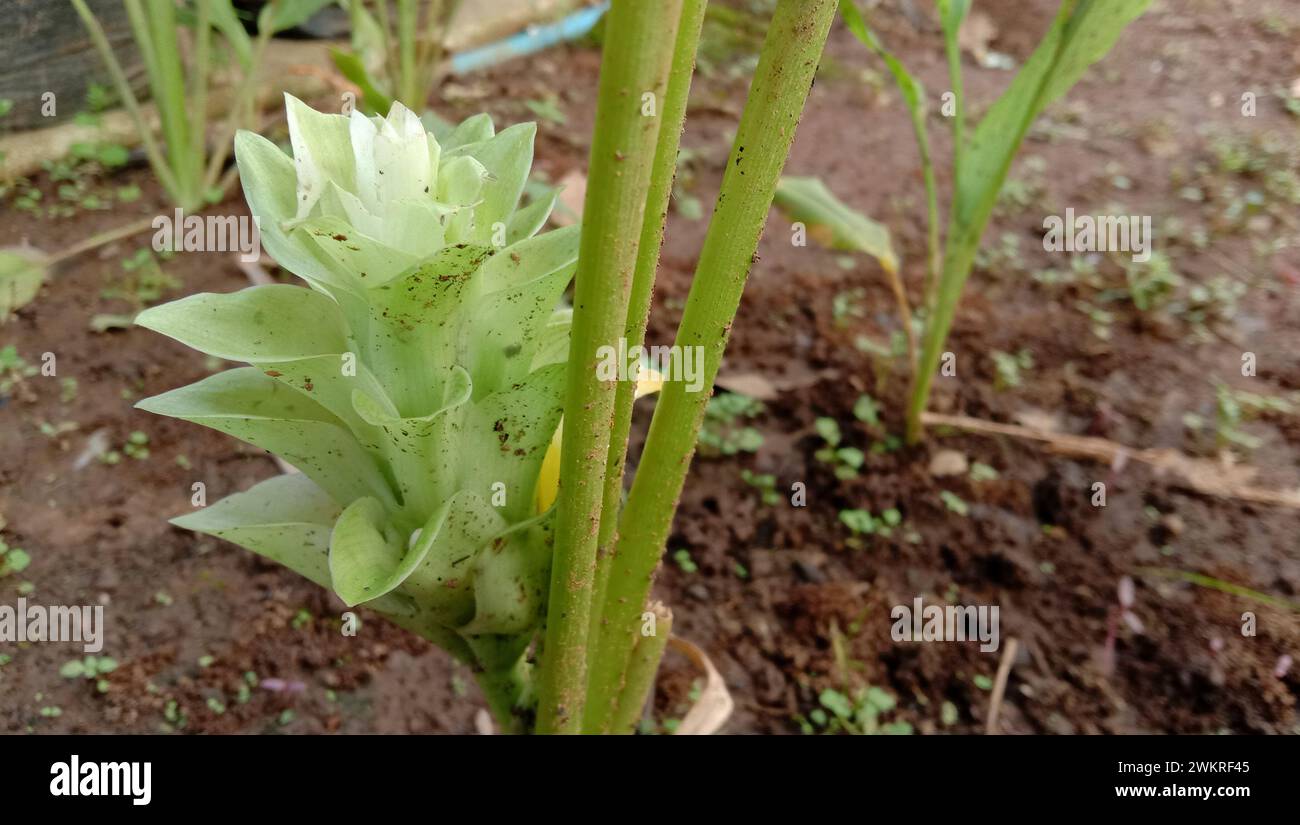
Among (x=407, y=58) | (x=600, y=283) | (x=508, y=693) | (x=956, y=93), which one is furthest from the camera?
(x=407, y=58)

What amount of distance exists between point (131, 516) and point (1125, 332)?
150 cm

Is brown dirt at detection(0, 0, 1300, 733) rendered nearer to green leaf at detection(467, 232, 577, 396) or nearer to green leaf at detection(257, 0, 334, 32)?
green leaf at detection(257, 0, 334, 32)

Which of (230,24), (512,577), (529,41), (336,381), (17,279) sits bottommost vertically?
(512,577)

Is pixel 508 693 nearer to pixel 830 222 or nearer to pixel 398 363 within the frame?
pixel 398 363

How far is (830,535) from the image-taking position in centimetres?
120

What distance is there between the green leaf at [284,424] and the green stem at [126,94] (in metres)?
1.06

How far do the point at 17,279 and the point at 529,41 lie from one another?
4.46ft

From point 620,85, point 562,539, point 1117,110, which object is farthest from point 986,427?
point 1117,110

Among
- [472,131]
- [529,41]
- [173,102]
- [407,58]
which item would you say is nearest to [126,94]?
[173,102]

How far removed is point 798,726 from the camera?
0.99 meters

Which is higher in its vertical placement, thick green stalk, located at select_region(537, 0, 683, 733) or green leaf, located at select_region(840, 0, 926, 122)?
green leaf, located at select_region(840, 0, 926, 122)

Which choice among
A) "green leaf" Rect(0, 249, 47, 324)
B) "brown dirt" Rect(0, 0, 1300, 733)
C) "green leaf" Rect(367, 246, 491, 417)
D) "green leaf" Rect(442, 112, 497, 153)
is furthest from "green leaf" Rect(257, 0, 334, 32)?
"green leaf" Rect(367, 246, 491, 417)

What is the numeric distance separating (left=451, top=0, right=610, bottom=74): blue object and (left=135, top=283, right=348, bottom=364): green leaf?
1760mm

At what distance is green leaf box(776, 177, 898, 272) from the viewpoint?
1.26 m
